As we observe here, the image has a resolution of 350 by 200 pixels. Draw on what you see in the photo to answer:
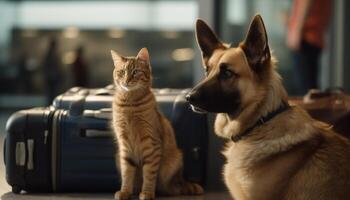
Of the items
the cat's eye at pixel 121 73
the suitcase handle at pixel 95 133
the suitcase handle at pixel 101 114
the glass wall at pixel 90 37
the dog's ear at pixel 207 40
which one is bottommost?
the glass wall at pixel 90 37

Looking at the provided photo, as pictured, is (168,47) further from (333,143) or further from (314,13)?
(333,143)

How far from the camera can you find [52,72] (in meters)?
11.1

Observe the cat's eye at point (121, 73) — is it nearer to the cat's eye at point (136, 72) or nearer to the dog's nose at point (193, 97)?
the cat's eye at point (136, 72)

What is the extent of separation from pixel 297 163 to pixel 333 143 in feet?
0.57

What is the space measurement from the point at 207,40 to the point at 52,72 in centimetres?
870

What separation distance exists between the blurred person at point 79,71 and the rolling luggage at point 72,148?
7.24 m

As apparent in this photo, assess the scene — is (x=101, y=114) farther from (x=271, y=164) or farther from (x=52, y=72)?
(x=52, y=72)

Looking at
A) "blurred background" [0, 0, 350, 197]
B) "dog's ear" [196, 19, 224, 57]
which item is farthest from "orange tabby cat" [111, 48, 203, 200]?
"blurred background" [0, 0, 350, 197]

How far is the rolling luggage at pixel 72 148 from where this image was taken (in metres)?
3.72

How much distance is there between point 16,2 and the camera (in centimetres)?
1250

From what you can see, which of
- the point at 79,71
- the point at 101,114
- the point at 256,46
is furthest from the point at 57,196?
the point at 79,71

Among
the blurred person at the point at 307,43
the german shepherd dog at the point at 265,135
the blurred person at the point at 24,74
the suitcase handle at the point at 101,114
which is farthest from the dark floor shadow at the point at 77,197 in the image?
the blurred person at the point at 24,74

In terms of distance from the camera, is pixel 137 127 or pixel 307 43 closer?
pixel 137 127

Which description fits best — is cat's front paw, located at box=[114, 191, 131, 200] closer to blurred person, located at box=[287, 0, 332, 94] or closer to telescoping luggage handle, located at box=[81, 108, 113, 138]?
telescoping luggage handle, located at box=[81, 108, 113, 138]
